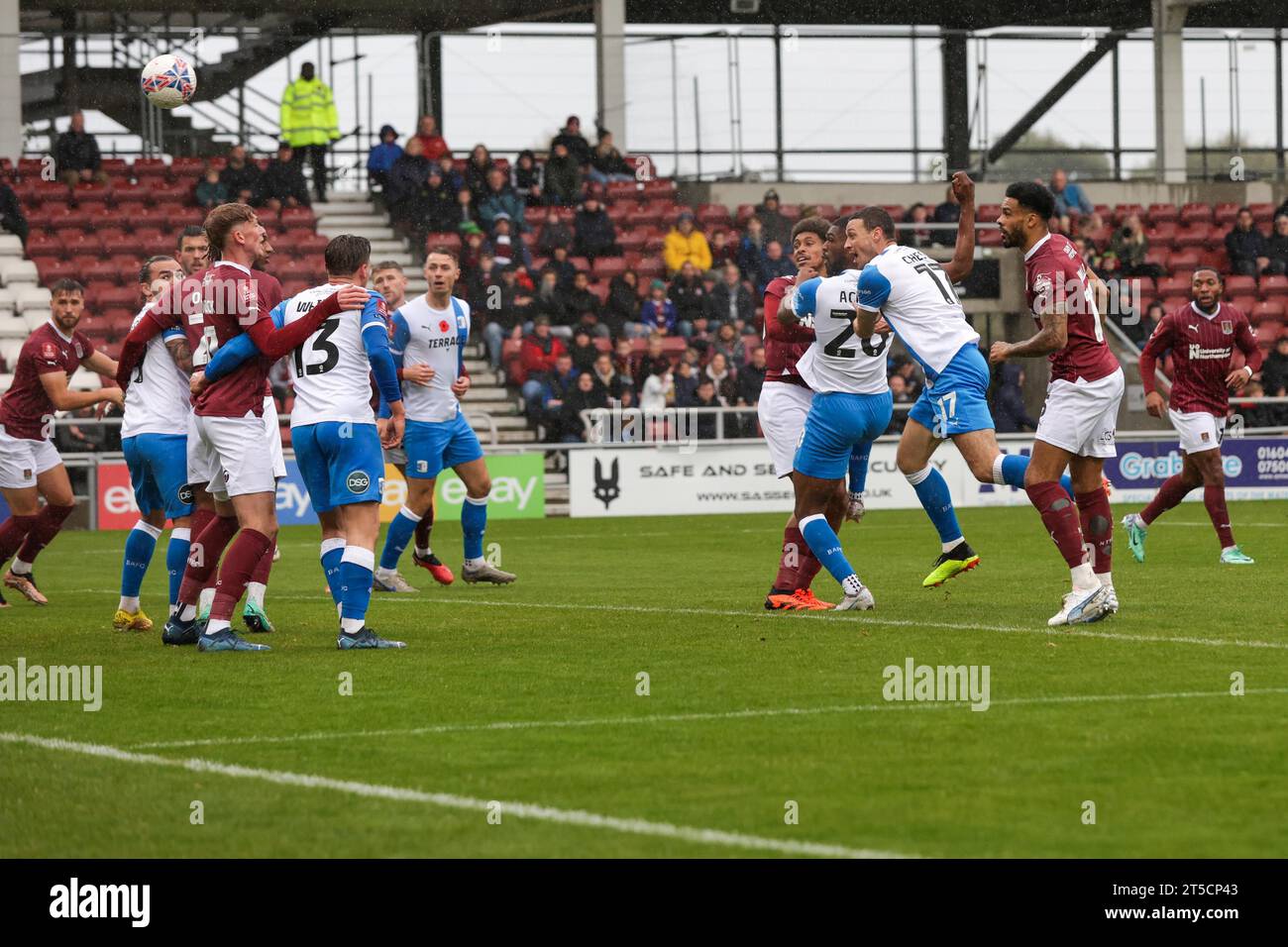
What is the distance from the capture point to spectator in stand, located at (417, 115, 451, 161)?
101ft

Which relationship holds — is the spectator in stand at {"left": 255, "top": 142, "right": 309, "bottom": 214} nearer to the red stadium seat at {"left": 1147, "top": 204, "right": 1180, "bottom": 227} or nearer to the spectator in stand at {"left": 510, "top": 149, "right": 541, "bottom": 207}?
the spectator in stand at {"left": 510, "top": 149, "right": 541, "bottom": 207}

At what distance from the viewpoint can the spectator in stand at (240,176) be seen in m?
28.7

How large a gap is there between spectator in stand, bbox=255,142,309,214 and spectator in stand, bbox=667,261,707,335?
6.03 meters

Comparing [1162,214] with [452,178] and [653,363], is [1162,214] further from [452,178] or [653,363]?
[452,178]

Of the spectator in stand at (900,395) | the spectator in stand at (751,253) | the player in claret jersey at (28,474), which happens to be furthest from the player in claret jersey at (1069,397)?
the spectator in stand at (751,253)

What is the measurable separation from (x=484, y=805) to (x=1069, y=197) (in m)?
29.0

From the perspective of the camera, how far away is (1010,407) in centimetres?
2838

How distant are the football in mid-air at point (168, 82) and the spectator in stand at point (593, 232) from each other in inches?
487

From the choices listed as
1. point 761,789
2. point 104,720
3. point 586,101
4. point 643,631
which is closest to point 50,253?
point 586,101

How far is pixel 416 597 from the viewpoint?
13.8 metres

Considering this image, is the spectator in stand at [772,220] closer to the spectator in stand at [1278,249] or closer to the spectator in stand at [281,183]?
the spectator in stand at [281,183]

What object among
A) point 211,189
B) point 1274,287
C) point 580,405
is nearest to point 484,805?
point 580,405

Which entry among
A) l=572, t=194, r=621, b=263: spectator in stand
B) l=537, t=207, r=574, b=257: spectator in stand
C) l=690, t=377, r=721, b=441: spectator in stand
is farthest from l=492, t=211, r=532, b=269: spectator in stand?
l=690, t=377, r=721, b=441: spectator in stand
